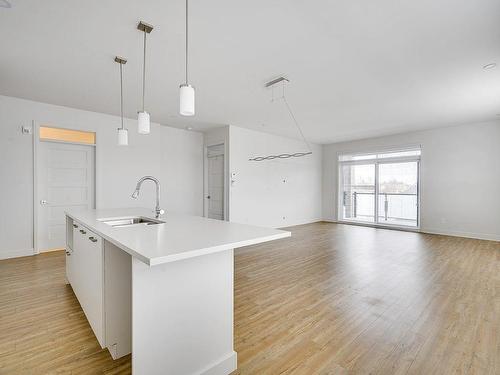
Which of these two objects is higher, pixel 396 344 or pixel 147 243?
pixel 147 243

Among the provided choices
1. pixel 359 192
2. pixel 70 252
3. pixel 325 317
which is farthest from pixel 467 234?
pixel 70 252

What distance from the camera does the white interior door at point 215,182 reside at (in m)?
6.54

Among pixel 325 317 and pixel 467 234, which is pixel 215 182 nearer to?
pixel 325 317

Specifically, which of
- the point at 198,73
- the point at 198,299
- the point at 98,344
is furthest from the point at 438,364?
the point at 198,73

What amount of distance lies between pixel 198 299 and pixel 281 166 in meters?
6.32

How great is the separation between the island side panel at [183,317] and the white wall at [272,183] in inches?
178

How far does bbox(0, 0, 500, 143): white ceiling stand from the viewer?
7.03ft

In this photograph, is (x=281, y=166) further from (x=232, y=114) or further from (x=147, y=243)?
(x=147, y=243)

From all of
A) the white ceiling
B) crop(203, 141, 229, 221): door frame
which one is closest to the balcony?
the white ceiling

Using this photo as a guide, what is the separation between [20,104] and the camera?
4.34m

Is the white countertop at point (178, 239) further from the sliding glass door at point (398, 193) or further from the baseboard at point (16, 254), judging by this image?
the sliding glass door at point (398, 193)

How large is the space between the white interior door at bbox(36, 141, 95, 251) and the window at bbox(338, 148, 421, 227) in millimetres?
7336

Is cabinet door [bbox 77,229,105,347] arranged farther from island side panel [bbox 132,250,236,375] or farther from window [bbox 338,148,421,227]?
window [bbox 338,148,421,227]

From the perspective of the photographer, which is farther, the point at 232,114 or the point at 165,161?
the point at 165,161
